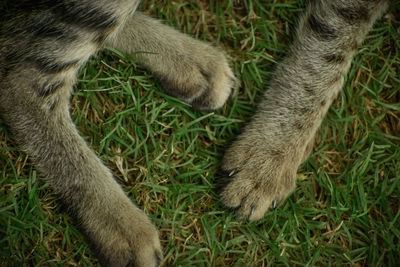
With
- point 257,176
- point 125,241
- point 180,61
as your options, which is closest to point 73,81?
point 180,61

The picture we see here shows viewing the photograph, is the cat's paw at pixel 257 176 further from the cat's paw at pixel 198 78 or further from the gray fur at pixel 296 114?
the cat's paw at pixel 198 78

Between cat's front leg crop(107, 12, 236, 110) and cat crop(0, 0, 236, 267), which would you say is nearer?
cat crop(0, 0, 236, 267)

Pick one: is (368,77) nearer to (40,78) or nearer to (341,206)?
(341,206)

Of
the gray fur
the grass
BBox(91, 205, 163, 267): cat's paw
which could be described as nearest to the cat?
BBox(91, 205, 163, 267): cat's paw

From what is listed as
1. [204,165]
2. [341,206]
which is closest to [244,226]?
[204,165]

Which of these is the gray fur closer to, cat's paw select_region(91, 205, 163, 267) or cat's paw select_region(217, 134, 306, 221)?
cat's paw select_region(217, 134, 306, 221)

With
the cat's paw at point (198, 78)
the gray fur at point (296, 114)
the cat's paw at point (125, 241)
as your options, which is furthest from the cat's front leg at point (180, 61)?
the cat's paw at point (125, 241)
